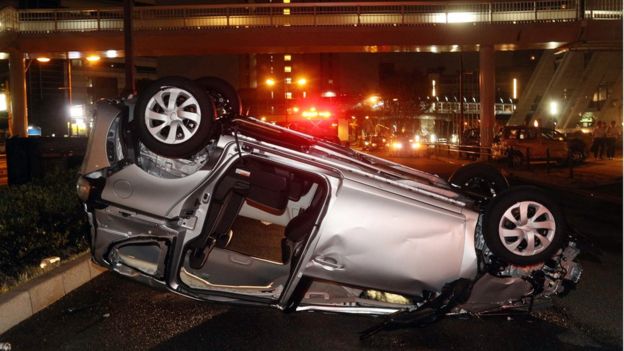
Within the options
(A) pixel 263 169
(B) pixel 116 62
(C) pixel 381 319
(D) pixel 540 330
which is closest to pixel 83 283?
(A) pixel 263 169

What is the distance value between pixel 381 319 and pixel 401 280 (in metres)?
0.83

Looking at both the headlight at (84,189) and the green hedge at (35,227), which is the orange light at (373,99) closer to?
the green hedge at (35,227)

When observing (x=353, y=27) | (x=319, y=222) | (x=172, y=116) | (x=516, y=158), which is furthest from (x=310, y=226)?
(x=353, y=27)

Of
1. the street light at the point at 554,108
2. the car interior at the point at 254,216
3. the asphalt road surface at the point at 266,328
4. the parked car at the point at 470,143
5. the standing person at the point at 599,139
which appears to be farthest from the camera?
the street light at the point at 554,108

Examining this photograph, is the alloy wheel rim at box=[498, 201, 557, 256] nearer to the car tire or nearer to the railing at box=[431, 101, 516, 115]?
the car tire

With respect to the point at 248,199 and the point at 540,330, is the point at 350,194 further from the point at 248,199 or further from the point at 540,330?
the point at 540,330

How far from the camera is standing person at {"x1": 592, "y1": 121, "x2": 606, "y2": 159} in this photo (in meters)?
26.9

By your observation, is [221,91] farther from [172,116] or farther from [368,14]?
[368,14]

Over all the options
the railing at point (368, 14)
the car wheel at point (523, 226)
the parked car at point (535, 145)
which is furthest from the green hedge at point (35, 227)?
the railing at point (368, 14)

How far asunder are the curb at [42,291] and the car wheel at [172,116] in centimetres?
194

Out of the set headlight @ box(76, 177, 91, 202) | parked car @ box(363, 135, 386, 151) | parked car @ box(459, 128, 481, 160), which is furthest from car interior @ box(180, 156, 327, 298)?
parked car @ box(363, 135, 386, 151)

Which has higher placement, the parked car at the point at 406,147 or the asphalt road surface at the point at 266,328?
the parked car at the point at 406,147

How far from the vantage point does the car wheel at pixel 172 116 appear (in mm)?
4930

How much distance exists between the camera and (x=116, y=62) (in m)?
91.4
